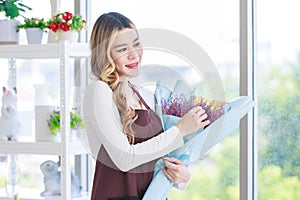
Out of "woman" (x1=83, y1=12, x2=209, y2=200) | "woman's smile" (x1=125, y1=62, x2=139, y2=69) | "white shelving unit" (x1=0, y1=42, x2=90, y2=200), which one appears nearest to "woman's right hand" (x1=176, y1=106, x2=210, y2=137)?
"woman" (x1=83, y1=12, x2=209, y2=200)

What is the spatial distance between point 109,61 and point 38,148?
3.58ft

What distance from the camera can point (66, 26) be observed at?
3.16 meters

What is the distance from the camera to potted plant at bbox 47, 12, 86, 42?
3164mm

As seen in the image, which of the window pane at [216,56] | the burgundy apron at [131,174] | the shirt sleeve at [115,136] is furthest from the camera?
the window pane at [216,56]

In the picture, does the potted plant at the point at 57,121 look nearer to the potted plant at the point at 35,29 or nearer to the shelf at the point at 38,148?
the shelf at the point at 38,148

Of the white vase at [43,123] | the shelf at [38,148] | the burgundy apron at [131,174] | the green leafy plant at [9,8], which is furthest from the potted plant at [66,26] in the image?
the burgundy apron at [131,174]

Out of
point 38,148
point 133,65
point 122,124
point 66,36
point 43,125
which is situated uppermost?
point 66,36

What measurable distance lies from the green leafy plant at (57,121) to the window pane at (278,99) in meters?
0.86

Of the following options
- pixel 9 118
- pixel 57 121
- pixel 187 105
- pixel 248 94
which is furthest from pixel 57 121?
pixel 187 105

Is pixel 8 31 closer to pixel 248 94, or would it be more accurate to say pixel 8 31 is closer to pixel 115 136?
pixel 248 94

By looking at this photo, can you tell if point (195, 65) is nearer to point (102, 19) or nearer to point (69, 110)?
point (102, 19)

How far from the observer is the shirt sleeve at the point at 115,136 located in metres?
2.14

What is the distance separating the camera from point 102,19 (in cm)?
226

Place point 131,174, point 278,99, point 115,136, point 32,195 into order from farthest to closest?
1. point 32,195
2. point 278,99
3. point 131,174
4. point 115,136
